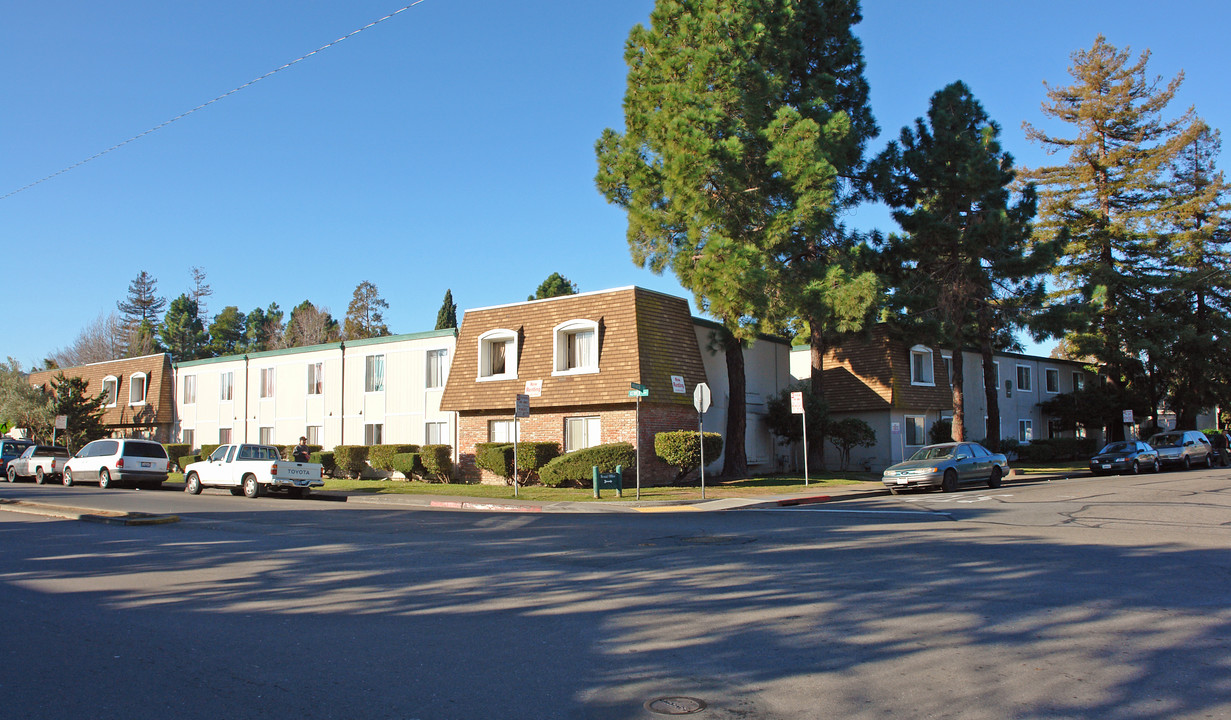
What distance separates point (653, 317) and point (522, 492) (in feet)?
24.2

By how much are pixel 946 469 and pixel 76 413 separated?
44404mm

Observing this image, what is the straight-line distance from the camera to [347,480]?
33156 millimetres

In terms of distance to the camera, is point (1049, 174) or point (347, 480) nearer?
point (347, 480)

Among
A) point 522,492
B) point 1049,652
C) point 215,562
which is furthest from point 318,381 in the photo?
point 1049,652

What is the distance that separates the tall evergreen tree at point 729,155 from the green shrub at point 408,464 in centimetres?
1090

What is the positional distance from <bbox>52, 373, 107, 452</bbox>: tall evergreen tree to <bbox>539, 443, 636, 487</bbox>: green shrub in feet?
107

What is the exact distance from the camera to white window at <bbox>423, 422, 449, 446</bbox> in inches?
1294

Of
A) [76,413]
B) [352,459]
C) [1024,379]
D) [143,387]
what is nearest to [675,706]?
[352,459]

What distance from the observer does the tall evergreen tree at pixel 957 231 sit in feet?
106

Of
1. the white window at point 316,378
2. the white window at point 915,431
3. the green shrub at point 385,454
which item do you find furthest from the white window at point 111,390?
the white window at point 915,431

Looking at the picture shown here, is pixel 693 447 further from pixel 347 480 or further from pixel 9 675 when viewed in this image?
pixel 9 675

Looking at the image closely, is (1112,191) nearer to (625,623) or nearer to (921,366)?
(921,366)

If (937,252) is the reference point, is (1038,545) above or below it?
below

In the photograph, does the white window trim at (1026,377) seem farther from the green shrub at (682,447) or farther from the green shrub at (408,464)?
the green shrub at (408,464)
